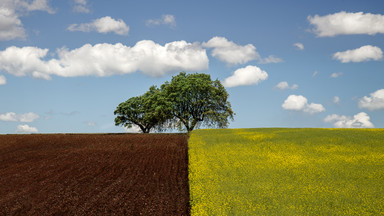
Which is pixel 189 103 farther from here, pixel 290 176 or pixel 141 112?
pixel 290 176

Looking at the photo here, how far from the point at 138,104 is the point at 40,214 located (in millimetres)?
45339

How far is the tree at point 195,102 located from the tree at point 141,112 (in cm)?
243

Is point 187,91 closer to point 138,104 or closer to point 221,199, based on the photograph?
point 138,104

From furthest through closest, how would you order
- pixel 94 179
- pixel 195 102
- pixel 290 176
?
pixel 195 102
pixel 94 179
pixel 290 176

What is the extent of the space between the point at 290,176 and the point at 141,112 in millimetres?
43116

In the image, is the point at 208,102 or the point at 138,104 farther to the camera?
the point at 138,104

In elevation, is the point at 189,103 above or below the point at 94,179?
above

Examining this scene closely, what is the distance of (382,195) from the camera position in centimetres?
1650

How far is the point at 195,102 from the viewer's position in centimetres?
5438

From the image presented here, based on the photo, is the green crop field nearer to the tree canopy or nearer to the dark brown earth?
the dark brown earth

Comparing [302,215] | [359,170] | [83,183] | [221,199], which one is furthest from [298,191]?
[83,183]

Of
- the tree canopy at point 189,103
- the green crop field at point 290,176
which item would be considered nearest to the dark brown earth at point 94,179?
the green crop field at point 290,176

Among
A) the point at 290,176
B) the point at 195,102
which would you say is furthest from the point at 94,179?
the point at 195,102

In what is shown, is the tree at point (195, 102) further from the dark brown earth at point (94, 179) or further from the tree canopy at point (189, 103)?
the dark brown earth at point (94, 179)
